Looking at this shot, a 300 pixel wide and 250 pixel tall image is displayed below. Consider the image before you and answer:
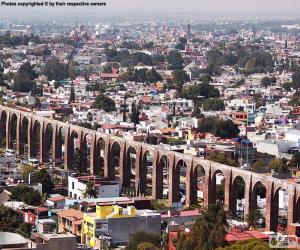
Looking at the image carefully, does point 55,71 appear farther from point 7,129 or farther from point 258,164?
point 258,164

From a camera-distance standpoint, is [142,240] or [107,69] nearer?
[142,240]

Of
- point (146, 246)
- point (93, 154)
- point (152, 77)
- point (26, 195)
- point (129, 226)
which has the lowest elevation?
point (152, 77)

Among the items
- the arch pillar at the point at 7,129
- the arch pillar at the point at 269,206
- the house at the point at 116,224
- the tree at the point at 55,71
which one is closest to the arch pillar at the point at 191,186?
the arch pillar at the point at 269,206

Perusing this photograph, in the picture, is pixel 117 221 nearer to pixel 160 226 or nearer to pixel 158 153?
pixel 160 226

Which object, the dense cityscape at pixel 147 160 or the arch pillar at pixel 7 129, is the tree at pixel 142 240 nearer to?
the dense cityscape at pixel 147 160

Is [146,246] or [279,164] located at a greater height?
[146,246]

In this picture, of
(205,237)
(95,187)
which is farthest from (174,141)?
(205,237)
